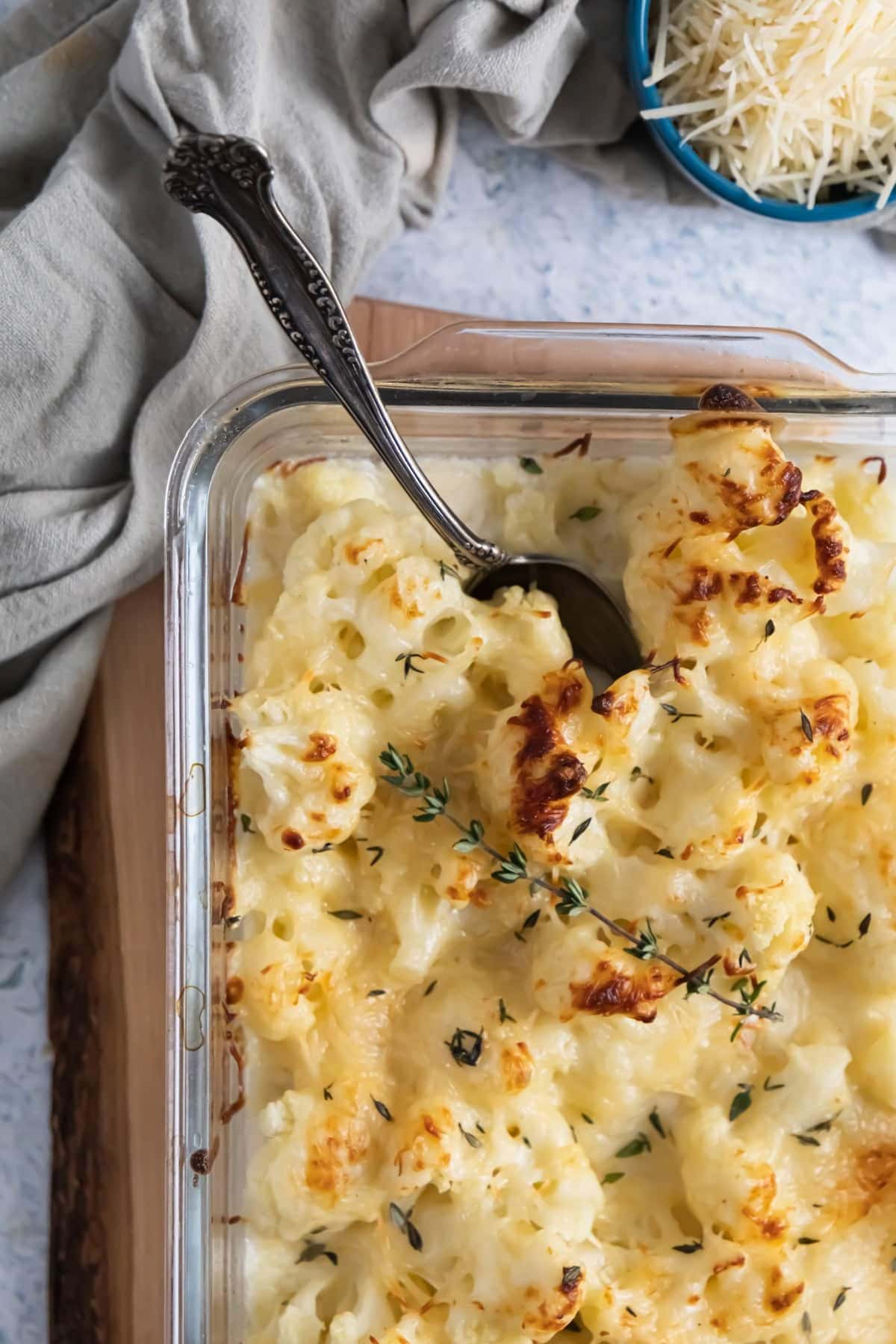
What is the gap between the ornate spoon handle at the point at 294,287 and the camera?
1089mm

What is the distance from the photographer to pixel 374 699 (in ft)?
4.10

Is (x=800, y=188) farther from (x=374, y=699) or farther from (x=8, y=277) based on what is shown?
(x=8, y=277)

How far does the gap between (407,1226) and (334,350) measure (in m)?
0.89

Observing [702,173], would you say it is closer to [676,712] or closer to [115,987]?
[676,712]

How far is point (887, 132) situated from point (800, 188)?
13cm

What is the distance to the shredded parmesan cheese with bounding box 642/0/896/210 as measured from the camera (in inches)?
58.1

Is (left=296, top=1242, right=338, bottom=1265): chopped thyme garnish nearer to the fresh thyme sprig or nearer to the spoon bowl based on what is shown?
the fresh thyme sprig

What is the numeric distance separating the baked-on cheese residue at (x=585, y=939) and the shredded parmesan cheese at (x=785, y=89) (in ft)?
1.68

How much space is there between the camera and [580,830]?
121 cm

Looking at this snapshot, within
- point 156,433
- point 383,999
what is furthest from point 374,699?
point 156,433

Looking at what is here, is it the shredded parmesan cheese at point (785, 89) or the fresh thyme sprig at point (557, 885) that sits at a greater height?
the shredded parmesan cheese at point (785, 89)

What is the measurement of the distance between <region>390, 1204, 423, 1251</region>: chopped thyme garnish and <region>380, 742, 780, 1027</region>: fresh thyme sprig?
35cm

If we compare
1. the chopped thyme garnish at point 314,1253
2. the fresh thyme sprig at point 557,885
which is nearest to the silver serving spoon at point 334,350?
the fresh thyme sprig at point 557,885

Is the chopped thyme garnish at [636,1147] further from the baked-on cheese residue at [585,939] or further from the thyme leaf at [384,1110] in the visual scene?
the thyme leaf at [384,1110]
